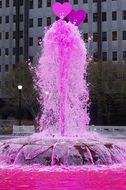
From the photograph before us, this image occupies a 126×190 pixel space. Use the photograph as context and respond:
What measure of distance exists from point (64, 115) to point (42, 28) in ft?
226

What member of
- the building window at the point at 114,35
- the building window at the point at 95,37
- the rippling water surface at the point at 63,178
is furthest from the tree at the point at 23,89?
the rippling water surface at the point at 63,178

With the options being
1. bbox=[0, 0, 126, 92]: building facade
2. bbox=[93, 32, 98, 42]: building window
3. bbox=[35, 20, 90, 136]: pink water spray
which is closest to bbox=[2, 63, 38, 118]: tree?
bbox=[0, 0, 126, 92]: building facade

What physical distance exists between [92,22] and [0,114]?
20.2 meters

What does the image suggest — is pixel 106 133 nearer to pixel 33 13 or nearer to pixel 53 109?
pixel 53 109

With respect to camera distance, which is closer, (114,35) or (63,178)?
(63,178)

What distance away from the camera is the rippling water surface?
541 inches

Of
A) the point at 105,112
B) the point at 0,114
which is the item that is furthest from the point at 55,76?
the point at 0,114

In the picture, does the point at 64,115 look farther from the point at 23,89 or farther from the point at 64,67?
the point at 23,89

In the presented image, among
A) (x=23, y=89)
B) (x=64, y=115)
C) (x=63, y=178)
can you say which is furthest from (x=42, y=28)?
(x=63, y=178)

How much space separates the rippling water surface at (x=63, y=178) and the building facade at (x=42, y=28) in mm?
65192

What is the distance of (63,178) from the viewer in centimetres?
1540

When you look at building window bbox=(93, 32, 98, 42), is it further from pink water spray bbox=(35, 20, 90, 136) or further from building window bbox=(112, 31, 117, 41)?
pink water spray bbox=(35, 20, 90, 136)

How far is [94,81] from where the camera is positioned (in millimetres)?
66062

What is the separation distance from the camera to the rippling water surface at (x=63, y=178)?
1374 cm
